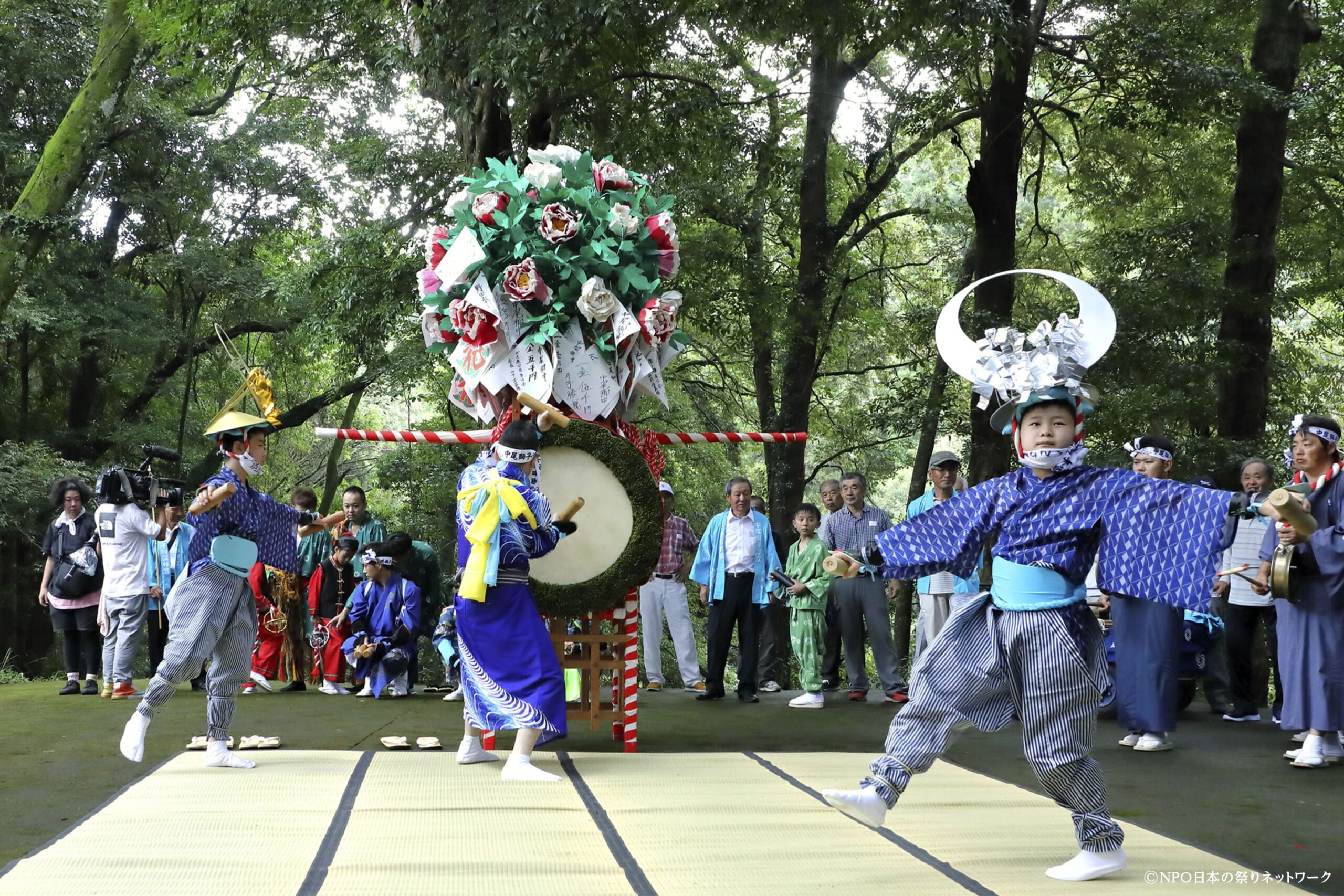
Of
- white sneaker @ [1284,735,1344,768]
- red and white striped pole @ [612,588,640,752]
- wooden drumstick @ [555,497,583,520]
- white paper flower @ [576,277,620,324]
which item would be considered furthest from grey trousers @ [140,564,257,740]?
white sneaker @ [1284,735,1344,768]

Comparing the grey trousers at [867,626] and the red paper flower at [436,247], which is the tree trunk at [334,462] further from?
the red paper flower at [436,247]

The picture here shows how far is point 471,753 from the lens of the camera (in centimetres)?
592

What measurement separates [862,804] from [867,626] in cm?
488

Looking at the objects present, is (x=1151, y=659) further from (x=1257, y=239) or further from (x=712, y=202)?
(x=712, y=202)

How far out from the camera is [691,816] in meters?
4.64

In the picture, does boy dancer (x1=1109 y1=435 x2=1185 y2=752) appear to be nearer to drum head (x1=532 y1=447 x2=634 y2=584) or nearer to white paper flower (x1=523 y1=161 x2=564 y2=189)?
drum head (x1=532 y1=447 x2=634 y2=584)

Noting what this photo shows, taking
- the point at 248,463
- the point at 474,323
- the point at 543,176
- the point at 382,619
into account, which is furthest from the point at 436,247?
the point at 382,619

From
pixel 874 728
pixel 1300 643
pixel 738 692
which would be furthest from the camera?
pixel 738 692

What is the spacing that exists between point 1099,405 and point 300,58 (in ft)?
28.9

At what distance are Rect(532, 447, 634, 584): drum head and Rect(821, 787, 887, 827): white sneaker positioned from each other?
257 centimetres

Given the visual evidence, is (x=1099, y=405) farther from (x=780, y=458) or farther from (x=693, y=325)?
(x=693, y=325)

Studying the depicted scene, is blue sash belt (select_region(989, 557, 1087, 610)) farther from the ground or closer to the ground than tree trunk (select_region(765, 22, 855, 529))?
closer to the ground

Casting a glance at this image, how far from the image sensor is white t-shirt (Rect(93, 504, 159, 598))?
8844mm

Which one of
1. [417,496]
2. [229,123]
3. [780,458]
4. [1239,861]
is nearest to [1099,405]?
[780,458]
